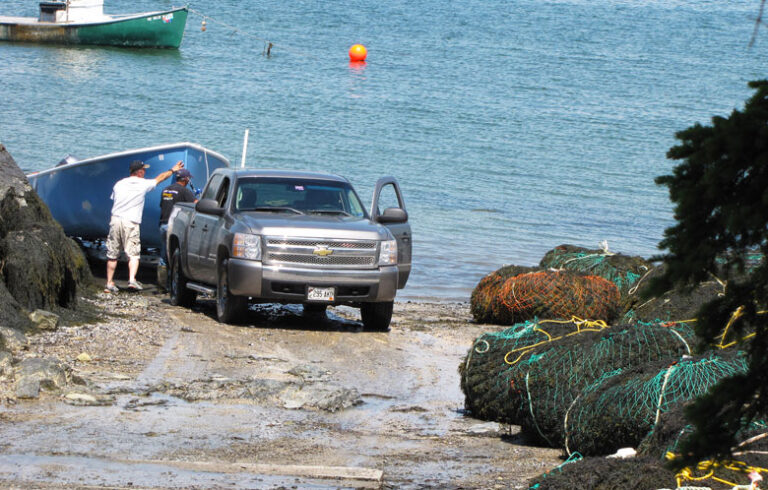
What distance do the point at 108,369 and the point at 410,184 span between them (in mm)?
22716

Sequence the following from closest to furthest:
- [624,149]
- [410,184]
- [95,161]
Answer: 1. [95,161]
2. [410,184]
3. [624,149]

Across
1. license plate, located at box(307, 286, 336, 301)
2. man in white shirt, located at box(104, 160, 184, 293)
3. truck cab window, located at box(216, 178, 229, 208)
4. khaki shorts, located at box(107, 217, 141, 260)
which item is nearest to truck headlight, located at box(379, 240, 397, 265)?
license plate, located at box(307, 286, 336, 301)

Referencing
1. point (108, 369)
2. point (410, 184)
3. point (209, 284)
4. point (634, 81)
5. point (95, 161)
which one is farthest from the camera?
point (634, 81)

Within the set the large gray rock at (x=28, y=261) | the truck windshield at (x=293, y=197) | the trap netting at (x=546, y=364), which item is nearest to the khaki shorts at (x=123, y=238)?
the large gray rock at (x=28, y=261)

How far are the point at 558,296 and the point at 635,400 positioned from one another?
5793 millimetres

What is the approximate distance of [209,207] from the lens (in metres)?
12.9

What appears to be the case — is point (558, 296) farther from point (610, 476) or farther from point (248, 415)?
point (610, 476)

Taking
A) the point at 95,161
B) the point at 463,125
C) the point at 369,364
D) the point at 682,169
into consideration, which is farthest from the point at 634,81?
the point at 682,169

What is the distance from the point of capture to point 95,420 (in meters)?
7.84

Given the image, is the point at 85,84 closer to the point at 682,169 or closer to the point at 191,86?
the point at 191,86

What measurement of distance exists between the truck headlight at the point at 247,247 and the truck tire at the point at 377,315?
4.76ft

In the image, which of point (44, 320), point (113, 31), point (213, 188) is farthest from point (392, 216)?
point (113, 31)

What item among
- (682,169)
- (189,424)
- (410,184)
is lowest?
(410,184)

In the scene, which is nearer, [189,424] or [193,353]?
[189,424]
